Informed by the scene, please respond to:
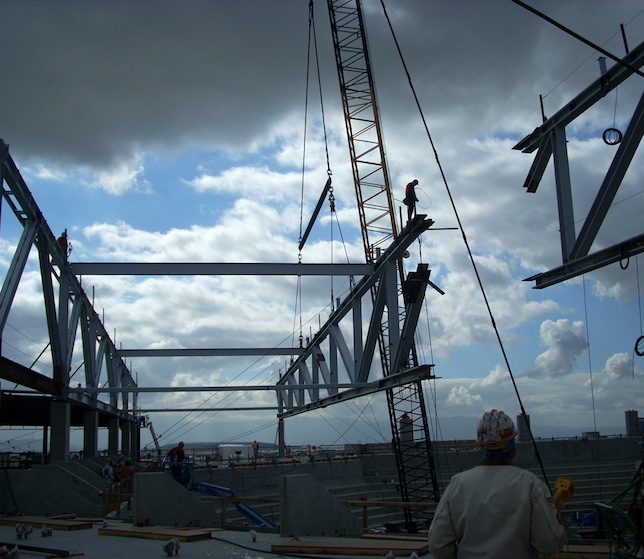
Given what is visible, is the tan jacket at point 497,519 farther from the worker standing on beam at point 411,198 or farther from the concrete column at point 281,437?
the concrete column at point 281,437

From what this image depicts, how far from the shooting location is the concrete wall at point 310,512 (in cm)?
1245

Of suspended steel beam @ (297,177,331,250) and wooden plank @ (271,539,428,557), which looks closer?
wooden plank @ (271,539,428,557)

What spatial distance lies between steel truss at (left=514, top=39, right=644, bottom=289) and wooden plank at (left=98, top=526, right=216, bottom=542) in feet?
28.2

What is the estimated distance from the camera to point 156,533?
1246 cm

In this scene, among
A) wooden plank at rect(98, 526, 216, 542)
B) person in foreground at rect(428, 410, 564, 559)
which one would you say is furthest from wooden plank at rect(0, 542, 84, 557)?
person in foreground at rect(428, 410, 564, 559)

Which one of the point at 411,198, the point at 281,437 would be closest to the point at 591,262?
the point at 411,198

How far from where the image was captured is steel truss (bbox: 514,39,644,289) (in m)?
11.5

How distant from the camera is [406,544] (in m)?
10.6

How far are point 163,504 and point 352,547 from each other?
548 centimetres

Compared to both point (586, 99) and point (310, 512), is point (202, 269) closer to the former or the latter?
point (310, 512)

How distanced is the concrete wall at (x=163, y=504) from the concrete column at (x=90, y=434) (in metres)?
20.6

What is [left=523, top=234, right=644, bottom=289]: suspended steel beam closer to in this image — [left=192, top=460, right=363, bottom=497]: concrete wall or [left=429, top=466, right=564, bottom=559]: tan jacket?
A: [left=429, top=466, right=564, bottom=559]: tan jacket

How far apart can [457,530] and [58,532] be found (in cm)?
1250

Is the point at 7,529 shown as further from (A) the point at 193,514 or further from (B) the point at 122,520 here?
(A) the point at 193,514
